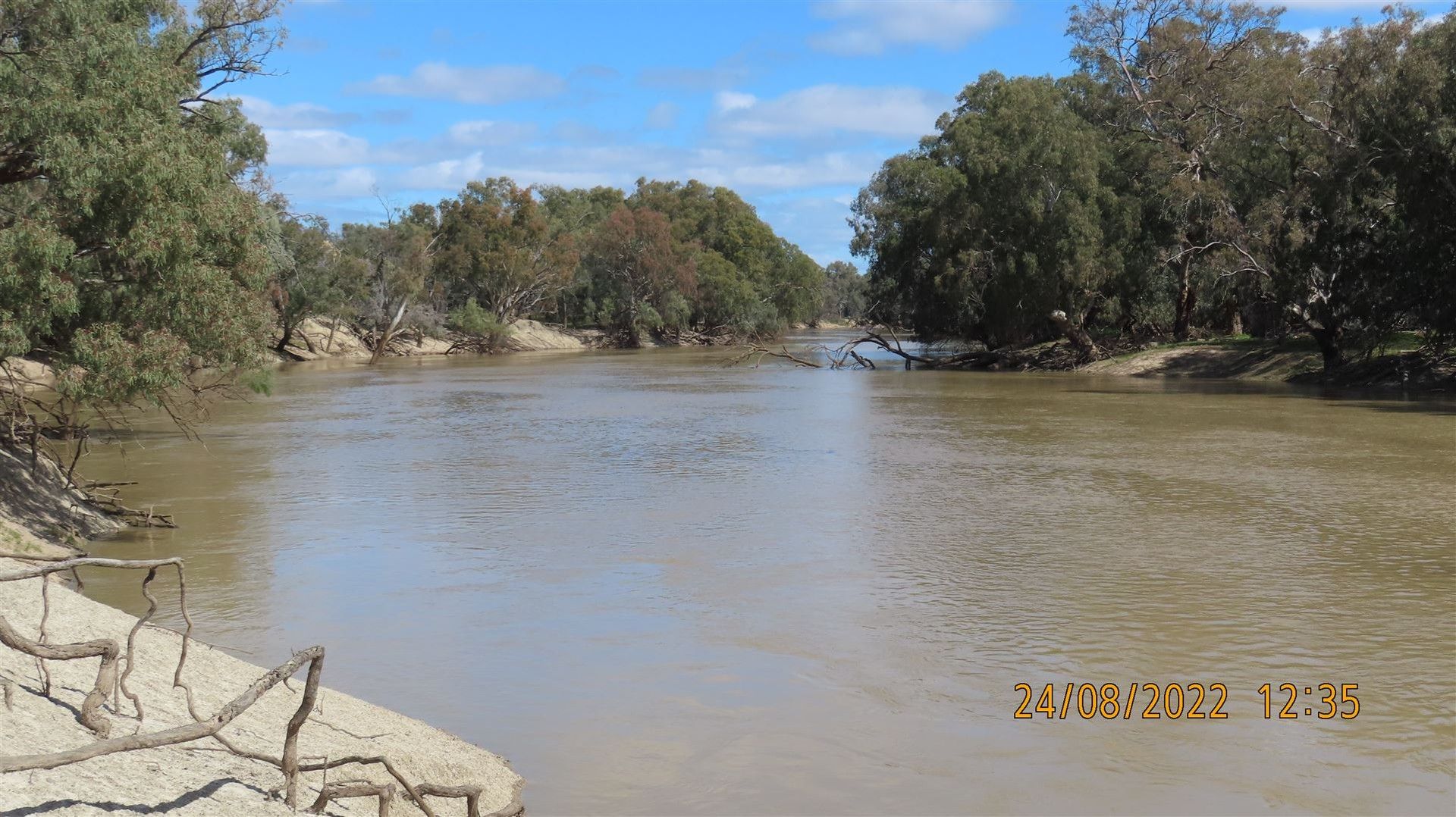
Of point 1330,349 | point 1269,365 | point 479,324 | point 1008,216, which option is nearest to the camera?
point 1330,349

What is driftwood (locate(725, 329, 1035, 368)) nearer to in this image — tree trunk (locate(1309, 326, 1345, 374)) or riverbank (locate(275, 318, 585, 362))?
tree trunk (locate(1309, 326, 1345, 374))

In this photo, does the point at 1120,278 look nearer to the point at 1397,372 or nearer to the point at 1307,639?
the point at 1397,372

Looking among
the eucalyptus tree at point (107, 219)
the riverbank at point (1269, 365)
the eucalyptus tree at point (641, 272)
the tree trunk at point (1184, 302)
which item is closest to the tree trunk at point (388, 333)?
the eucalyptus tree at point (641, 272)

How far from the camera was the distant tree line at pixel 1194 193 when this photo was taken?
Answer: 102 feet

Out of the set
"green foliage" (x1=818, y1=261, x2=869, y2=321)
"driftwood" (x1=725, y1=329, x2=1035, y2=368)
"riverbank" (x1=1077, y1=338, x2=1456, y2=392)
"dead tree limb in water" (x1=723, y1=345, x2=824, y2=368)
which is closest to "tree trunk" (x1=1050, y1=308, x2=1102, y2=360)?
"riverbank" (x1=1077, y1=338, x2=1456, y2=392)

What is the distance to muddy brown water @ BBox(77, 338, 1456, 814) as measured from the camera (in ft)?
23.1

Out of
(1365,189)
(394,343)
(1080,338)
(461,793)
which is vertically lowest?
(461,793)

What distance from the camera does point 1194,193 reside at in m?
39.4

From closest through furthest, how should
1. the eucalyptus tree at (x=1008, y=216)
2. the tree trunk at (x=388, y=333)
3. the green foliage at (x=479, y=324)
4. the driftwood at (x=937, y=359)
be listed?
1. the eucalyptus tree at (x=1008, y=216)
2. the driftwood at (x=937, y=359)
3. the tree trunk at (x=388, y=333)
4. the green foliage at (x=479, y=324)

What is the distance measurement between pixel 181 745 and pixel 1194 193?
3948cm

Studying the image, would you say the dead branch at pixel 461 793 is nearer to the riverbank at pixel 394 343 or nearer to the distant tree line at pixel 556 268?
the distant tree line at pixel 556 268

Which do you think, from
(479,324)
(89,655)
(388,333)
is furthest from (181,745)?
(479,324)

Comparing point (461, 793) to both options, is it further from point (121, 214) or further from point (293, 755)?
point (121, 214)

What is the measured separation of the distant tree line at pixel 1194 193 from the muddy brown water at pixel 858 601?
9.88m
